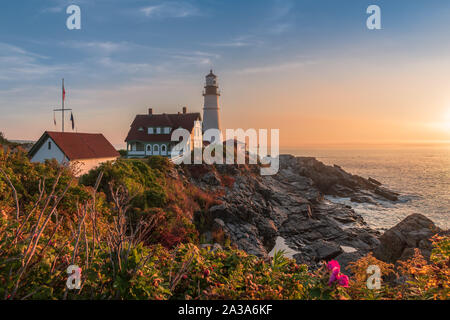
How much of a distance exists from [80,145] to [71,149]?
1.41 metres

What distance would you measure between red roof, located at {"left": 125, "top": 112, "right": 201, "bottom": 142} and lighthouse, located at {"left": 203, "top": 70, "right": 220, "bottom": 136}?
10953 mm

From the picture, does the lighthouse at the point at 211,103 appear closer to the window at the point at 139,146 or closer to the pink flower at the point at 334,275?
the window at the point at 139,146

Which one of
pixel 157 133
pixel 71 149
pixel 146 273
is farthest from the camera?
pixel 157 133


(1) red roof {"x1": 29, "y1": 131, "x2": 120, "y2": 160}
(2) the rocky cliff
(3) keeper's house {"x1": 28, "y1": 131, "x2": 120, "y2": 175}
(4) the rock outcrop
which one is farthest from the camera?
(1) red roof {"x1": 29, "y1": 131, "x2": 120, "y2": 160}

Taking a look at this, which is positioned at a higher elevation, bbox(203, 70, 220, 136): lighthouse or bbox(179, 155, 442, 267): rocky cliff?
bbox(203, 70, 220, 136): lighthouse

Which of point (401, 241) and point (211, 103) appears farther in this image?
point (211, 103)

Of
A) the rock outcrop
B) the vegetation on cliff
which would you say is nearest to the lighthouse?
the rock outcrop

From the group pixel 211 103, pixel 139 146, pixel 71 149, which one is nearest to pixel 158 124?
pixel 139 146

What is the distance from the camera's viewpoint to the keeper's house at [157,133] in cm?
Result: 3916

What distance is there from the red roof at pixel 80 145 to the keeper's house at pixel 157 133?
13.0 meters

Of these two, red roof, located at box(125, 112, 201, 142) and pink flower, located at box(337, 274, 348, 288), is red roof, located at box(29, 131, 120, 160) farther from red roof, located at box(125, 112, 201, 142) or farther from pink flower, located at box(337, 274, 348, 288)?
pink flower, located at box(337, 274, 348, 288)

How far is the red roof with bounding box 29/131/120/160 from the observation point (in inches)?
804

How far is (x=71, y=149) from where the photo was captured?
20938mm

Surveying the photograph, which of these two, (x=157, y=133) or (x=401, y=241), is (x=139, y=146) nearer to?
(x=157, y=133)
